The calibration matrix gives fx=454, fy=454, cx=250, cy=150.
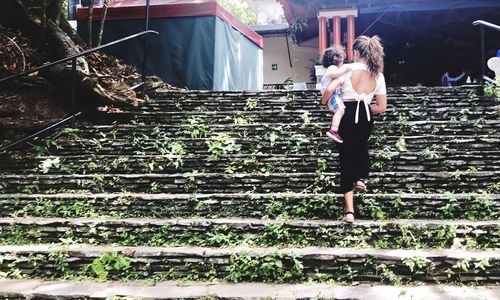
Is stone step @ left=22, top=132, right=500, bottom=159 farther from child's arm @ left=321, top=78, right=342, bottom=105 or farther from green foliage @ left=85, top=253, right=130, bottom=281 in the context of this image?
green foliage @ left=85, top=253, right=130, bottom=281

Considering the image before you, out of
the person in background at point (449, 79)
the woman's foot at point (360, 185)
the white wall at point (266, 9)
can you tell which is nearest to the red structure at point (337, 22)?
the person in background at point (449, 79)

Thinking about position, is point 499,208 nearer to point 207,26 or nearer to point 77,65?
point 77,65

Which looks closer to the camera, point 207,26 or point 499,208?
point 499,208

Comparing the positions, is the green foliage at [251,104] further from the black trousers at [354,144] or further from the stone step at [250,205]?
the black trousers at [354,144]

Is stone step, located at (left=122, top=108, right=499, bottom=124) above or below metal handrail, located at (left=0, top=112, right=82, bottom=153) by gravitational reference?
above

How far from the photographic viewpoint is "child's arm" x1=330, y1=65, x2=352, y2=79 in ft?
11.7

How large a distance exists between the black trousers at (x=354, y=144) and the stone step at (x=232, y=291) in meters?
0.92

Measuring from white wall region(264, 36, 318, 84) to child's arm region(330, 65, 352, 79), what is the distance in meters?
11.4

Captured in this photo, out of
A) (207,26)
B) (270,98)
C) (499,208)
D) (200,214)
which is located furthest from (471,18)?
(200,214)

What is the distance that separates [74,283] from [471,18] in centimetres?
1158

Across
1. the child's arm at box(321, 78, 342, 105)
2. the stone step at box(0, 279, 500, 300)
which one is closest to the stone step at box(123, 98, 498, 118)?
the child's arm at box(321, 78, 342, 105)

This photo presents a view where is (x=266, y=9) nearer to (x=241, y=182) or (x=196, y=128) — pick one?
(x=196, y=128)

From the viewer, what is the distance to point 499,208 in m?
3.43

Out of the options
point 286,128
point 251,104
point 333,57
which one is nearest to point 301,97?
point 251,104
